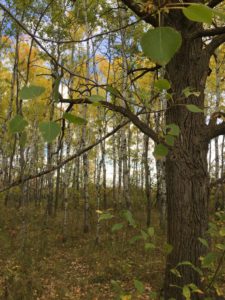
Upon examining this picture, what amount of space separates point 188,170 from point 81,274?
6.56m

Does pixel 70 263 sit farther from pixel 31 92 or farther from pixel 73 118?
pixel 31 92

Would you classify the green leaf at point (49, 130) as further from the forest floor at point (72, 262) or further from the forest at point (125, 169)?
the forest floor at point (72, 262)

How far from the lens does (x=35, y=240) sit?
33.4ft

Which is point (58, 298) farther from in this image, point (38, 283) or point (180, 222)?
point (180, 222)

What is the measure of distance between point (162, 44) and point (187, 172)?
160 centimetres

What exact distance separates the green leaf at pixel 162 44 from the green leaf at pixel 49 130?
0.61ft

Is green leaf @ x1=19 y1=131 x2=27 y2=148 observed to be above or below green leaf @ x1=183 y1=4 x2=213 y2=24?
below

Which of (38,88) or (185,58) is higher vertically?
(185,58)

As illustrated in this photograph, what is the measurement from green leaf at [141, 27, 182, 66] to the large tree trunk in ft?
4.98

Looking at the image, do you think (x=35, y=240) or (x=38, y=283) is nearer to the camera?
(x=38, y=283)

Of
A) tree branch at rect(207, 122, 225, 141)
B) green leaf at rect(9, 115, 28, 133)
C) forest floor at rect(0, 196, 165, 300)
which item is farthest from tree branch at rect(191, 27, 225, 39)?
forest floor at rect(0, 196, 165, 300)

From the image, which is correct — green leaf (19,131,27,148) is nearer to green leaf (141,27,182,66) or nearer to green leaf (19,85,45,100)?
green leaf (19,85,45,100)

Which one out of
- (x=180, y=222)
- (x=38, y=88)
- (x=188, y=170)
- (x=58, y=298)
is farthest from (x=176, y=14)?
(x=58, y=298)

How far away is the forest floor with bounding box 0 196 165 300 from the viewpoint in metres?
6.40
